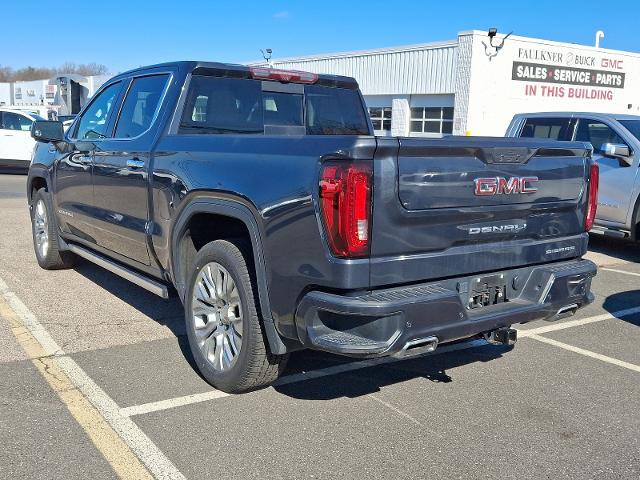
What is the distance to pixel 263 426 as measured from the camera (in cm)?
361

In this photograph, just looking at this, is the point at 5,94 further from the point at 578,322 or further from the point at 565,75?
the point at 578,322

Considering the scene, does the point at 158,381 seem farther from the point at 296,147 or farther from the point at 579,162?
the point at 579,162

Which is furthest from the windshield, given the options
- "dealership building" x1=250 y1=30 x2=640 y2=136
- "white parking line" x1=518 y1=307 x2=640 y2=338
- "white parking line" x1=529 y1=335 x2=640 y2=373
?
"dealership building" x1=250 y1=30 x2=640 y2=136

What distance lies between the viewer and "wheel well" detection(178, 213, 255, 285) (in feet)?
13.1

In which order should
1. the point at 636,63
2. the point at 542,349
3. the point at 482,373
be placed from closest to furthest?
the point at 482,373 → the point at 542,349 → the point at 636,63

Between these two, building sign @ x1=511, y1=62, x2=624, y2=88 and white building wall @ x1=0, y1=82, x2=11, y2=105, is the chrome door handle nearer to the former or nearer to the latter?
building sign @ x1=511, y1=62, x2=624, y2=88

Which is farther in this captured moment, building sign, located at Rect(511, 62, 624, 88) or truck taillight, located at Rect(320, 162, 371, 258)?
building sign, located at Rect(511, 62, 624, 88)

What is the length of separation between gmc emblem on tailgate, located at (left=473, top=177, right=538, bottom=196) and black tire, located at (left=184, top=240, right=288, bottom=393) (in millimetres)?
1353

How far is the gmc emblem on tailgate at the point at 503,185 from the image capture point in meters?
3.51

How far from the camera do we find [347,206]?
309cm

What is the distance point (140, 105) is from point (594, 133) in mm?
6548

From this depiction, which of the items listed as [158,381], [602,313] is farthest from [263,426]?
[602,313]

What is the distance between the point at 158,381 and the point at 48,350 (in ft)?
3.45

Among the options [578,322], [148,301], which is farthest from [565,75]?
[148,301]
